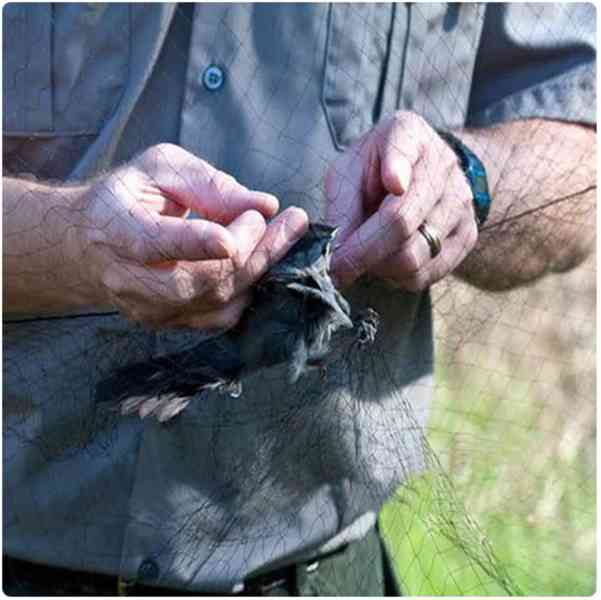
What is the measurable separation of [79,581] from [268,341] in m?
0.57

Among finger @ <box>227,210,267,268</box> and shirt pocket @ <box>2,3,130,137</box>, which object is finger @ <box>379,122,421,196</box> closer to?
finger @ <box>227,210,267,268</box>

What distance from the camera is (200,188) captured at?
4.48 feet

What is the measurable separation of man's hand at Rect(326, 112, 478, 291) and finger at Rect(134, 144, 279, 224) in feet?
0.33

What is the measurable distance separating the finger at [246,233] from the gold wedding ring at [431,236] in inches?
7.9

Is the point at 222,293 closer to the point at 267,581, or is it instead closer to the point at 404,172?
the point at 404,172

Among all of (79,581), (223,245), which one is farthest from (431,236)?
(79,581)

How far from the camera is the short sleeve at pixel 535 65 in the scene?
1851 mm

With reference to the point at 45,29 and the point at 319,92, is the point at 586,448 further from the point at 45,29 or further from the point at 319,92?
the point at 45,29

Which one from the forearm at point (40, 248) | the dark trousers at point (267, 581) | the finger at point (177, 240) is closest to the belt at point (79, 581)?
the dark trousers at point (267, 581)

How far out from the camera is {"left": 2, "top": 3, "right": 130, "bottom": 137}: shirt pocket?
1742 mm

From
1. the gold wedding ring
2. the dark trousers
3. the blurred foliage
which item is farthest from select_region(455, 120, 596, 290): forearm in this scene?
the dark trousers

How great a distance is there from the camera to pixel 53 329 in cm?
159

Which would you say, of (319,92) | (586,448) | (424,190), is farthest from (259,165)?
(586,448)

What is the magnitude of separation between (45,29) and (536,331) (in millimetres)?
731
